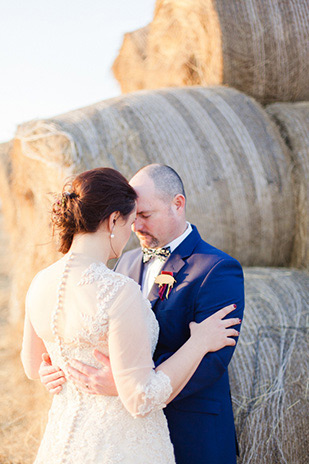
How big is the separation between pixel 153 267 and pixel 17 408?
210 centimetres

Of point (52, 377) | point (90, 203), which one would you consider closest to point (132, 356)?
point (52, 377)

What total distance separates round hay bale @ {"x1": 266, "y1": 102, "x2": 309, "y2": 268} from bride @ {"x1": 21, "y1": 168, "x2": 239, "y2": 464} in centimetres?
199

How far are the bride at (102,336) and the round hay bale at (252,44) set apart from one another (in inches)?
95.8

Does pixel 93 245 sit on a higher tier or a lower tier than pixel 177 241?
higher

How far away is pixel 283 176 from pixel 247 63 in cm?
95

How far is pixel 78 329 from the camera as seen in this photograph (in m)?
1.69

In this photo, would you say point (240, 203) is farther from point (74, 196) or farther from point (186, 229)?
point (74, 196)

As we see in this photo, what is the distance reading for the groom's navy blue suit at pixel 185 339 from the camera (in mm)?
2037

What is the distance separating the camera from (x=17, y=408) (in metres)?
3.83

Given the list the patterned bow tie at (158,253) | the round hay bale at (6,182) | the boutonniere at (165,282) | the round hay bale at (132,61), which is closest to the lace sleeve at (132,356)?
the boutonniere at (165,282)

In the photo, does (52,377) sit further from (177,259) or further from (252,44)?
(252,44)

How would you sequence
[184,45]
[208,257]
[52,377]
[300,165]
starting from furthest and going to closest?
1. [184,45]
2. [300,165]
3. [208,257]
4. [52,377]

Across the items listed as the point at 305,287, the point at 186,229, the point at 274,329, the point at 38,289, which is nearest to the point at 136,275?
the point at 186,229

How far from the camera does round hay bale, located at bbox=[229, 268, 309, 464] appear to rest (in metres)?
2.64
